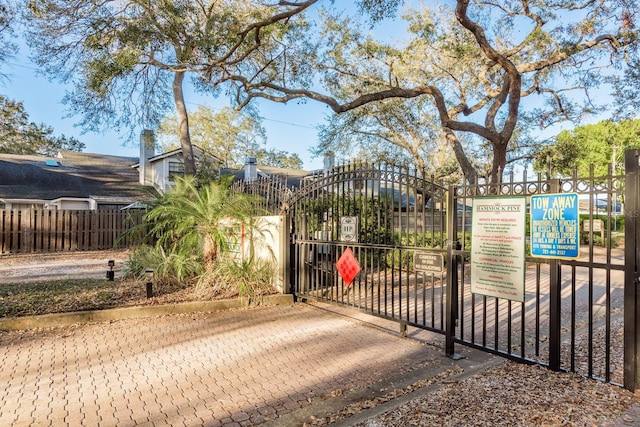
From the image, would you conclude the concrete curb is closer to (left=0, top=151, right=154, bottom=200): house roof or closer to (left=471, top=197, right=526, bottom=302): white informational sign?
(left=471, top=197, right=526, bottom=302): white informational sign

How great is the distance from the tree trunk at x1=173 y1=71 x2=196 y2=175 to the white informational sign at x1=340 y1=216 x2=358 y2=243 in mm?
8292

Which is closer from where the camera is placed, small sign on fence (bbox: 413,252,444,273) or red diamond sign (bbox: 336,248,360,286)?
small sign on fence (bbox: 413,252,444,273)

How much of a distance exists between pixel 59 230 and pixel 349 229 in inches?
618

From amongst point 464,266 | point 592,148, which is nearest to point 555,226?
point 464,266

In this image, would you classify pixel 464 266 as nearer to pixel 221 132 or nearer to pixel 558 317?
pixel 558 317

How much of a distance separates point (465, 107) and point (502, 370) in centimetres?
1268

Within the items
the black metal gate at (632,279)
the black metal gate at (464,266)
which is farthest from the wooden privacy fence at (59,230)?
the black metal gate at (632,279)

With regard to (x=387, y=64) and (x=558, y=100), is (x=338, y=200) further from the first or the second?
(x=558, y=100)

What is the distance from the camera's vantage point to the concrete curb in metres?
5.69

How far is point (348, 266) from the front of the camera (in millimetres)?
6496

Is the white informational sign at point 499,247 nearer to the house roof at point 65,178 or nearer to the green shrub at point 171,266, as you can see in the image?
the green shrub at point 171,266

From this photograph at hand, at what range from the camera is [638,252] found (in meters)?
3.53

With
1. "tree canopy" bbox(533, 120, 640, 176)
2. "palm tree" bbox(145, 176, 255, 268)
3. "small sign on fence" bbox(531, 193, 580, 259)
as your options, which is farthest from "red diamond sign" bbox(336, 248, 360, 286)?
"tree canopy" bbox(533, 120, 640, 176)

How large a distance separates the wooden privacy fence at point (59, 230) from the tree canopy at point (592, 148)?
17019 millimetres
